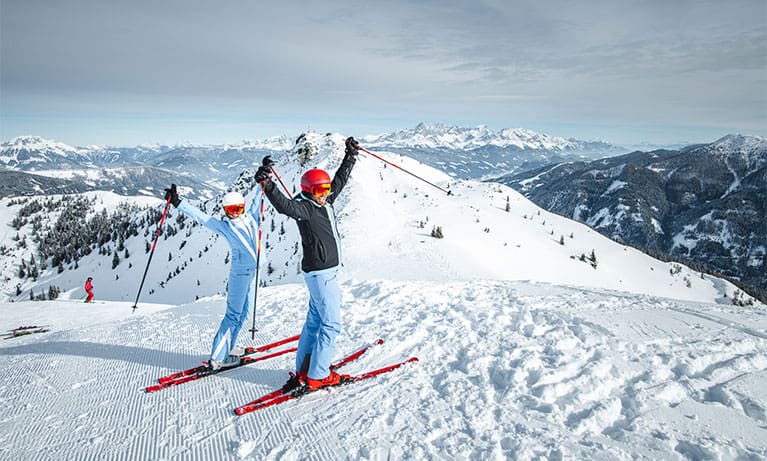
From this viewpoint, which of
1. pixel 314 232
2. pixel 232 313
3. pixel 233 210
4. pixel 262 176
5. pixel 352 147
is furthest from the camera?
pixel 352 147

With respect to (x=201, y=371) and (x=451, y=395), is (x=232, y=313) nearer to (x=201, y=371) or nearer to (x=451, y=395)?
(x=201, y=371)

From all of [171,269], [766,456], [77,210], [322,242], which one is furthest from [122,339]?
[77,210]

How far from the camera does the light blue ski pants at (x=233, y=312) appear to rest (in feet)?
20.9

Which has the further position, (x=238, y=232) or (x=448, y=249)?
(x=448, y=249)

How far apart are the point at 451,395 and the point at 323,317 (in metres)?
2.22

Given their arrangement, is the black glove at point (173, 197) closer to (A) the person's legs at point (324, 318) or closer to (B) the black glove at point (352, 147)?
(A) the person's legs at point (324, 318)

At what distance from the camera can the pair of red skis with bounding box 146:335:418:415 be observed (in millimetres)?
5207

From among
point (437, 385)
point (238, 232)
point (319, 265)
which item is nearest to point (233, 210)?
point (238, 232)

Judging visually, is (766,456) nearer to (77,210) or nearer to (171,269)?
(171,269)

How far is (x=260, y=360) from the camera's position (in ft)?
22.5

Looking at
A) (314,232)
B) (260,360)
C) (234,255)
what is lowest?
(260,360)

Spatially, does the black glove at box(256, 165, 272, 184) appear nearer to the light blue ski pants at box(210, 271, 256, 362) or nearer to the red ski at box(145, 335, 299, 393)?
the light blue ski pants at box(210, 271, 256, 362)

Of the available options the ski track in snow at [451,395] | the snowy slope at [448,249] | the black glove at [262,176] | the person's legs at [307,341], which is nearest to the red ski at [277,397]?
the ski track in snow at [451,395]

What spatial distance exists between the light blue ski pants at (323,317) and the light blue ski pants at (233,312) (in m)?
1.72
